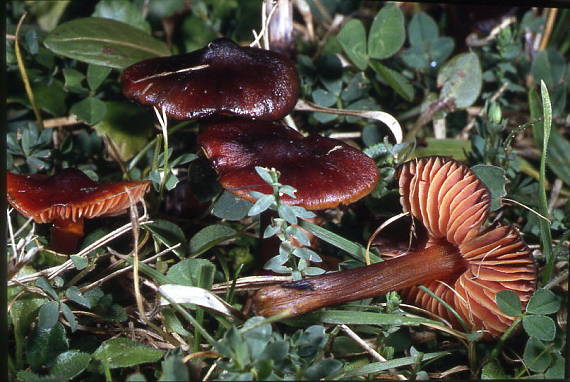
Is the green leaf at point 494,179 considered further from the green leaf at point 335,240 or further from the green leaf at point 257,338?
the green leaf at point 257,338

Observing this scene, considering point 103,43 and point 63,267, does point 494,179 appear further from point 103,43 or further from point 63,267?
point 103,43

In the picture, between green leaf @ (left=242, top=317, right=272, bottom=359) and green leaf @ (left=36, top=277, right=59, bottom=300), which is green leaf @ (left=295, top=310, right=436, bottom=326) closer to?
green leaf @ (left=242, top=317, right=272, bottom=359)

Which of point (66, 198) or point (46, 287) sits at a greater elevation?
point (66, 198)

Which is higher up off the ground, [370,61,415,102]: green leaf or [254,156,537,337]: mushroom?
[370,61,415,102]: green leaf

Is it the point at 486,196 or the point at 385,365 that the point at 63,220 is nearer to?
Answer: the point at 385,365

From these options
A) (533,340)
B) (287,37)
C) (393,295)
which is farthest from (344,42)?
(533,340)

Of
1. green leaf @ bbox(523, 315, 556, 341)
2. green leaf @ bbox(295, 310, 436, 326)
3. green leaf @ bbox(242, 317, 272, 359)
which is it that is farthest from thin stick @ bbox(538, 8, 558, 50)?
green leaf @ bbox(242, 317, 272, 359)

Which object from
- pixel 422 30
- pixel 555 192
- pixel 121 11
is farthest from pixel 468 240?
pixel 121 11
